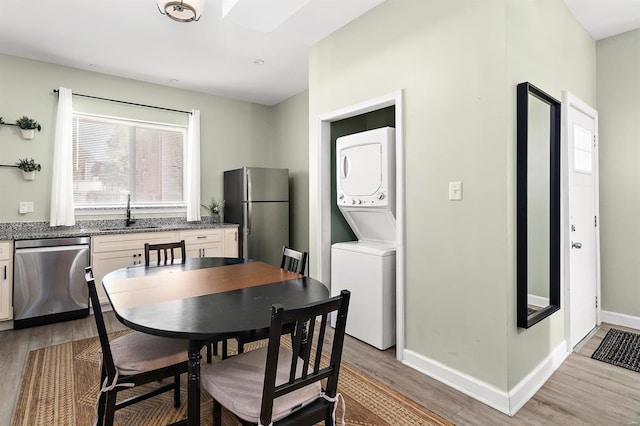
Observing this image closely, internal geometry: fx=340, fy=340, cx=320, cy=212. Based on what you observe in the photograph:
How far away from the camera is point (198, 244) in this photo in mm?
4262

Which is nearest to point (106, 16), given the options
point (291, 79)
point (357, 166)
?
point (291, 79)

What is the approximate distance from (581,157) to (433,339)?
2023 mm

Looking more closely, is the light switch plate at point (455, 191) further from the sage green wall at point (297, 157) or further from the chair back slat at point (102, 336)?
the sage green wall at point (297, 157)

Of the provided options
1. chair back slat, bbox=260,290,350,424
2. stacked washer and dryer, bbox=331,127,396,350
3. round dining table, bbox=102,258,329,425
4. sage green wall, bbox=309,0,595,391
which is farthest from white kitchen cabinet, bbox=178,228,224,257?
chair back slat, bbox=260,290,350,424

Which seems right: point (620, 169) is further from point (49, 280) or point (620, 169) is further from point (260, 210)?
point (49, 280)

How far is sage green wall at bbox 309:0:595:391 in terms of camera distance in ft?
6.50

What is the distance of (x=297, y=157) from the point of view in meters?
5.02

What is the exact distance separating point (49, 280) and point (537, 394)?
421cm

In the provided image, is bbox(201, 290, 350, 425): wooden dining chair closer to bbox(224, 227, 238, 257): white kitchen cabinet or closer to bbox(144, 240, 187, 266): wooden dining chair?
bbox(144, 240, 187, 266): wooden dining chair

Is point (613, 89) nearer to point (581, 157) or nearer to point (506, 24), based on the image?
point (581, 157)

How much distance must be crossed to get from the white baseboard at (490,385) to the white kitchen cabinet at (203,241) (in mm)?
2777

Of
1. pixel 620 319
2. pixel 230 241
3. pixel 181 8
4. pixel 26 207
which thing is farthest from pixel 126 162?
pixel 620 319

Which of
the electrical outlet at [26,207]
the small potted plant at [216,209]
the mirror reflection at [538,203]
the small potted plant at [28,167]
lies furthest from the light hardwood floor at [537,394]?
the small potted plant at [216,209]

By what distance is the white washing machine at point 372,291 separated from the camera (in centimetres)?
274
